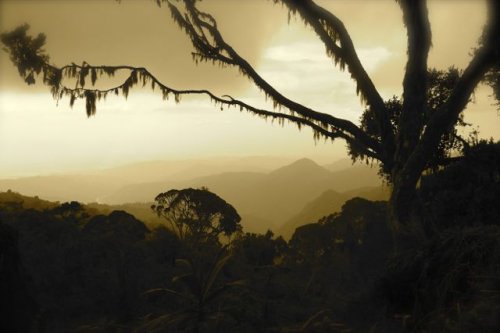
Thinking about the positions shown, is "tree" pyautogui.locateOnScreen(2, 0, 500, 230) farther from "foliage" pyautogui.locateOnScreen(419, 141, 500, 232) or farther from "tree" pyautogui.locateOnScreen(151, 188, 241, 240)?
"tree" pyautogui.locateOnScreen(151, 188, 241, 240)

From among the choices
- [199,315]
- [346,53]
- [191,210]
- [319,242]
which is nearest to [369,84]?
[346,53]

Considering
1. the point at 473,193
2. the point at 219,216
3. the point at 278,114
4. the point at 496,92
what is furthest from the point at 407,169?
the point at 219,216

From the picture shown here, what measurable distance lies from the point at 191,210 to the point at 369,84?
1760 centimetres

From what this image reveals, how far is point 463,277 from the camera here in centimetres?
377

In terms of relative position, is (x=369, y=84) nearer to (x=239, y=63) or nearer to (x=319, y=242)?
(x=239, y=63)

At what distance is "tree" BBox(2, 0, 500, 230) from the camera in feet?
24.6

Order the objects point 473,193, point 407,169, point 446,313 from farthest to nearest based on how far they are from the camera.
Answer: point 473,193 < point 407,169 < point 446,313

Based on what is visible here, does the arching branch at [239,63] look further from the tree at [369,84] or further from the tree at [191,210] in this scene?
the tree at [191,210]

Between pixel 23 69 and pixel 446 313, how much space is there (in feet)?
34.0

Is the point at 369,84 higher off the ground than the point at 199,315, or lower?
higher

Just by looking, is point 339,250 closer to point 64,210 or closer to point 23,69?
point 64,210

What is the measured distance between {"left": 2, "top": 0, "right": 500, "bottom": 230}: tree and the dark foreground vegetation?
3.32ft

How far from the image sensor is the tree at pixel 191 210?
81.6 ft

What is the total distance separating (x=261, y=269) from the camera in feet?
81.9
